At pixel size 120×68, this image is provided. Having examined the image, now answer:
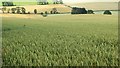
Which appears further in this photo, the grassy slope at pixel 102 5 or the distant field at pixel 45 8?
the grassy slope at pixel 102 5

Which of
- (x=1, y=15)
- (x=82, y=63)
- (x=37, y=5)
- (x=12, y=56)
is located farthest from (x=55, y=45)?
(x=1, y=15)

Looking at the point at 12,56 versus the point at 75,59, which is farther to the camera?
the point at 12,56

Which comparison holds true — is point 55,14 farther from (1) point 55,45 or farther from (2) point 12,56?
(2) point 12,56

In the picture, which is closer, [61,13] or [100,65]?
[100,65]

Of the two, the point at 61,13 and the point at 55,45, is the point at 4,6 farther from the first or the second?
the point at 55,45

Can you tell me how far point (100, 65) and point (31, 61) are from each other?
230 centimetres

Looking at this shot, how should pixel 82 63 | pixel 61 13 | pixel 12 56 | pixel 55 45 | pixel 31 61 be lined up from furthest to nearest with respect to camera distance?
pixel 61 13 < pixel 55 45 < pixel 12 56 < pixel 31 61 < pixel 82 63

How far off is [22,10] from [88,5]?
8.81 meters

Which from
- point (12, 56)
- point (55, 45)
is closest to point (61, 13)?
point (55, 45)

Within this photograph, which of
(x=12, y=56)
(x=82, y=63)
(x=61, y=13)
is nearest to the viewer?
(x=82, y=63)

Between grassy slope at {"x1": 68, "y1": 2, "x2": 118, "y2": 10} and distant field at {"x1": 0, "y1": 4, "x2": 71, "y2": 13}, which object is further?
grassy slope at {"x1": 68, "y1": 2, "x2": 118, "y2": 10}

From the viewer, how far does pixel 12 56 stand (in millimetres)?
10555

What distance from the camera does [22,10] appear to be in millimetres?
31891

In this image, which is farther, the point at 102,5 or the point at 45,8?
the point at 102,5
